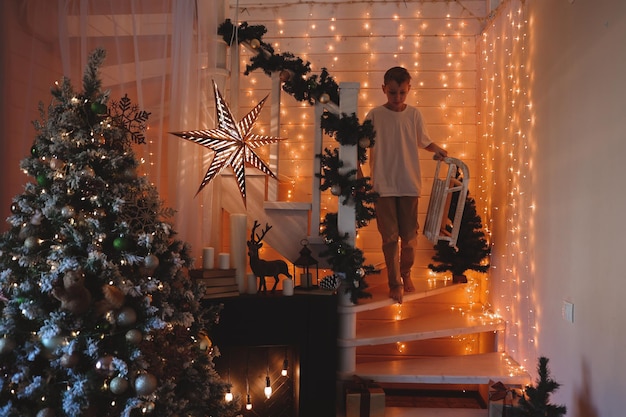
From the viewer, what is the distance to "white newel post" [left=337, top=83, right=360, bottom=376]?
309 centimetres

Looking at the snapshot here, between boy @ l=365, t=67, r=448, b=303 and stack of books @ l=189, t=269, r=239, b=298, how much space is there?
3.48ft

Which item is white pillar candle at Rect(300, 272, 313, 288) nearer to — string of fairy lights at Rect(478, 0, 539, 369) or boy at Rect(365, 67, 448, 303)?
boy at Rect(365, 67, 448, 303)

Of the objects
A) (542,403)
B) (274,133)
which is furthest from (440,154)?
(542,403)

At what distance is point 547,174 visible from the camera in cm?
279

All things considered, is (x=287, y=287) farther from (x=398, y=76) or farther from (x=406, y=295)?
(x=398, y=76)

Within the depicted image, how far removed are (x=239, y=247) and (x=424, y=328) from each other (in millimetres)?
1363

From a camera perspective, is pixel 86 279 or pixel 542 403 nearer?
pixel 86 279

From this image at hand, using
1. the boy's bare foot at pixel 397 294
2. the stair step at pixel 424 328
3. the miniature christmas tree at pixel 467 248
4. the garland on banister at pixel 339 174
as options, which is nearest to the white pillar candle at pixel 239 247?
the garland on banister at pixel 339 174

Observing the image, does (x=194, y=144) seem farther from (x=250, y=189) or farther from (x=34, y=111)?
(x=34, y=111)

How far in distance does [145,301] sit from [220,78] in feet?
5.88

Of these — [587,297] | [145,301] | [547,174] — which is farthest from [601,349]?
[145,301]

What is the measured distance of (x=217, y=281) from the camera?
2.87 m

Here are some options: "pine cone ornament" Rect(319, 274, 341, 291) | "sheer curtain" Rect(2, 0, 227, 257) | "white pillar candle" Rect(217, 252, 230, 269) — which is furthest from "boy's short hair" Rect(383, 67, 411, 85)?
"white pillar candle" Rect(217, 252, 230, 269)

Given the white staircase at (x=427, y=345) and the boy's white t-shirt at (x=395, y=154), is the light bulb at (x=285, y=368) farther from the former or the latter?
the boy's white t-shirt at (x=395, y=154)
